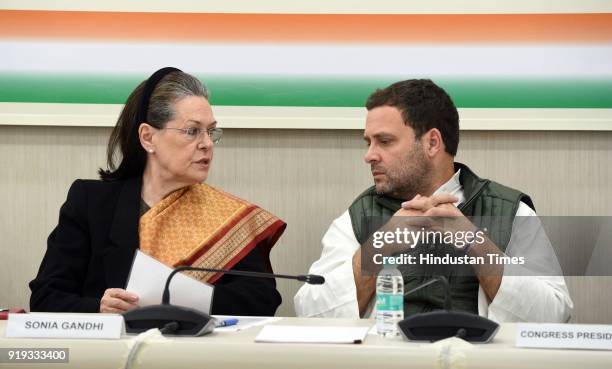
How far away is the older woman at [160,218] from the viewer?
8.77 feet

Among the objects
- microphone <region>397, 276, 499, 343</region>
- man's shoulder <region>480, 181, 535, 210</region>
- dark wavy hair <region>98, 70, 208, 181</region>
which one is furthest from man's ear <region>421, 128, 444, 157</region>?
microphone <region>397, 276, 499, 343</region>

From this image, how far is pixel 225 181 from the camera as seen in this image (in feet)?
10.5

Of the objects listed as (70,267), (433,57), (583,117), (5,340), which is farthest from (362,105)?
(5,340)

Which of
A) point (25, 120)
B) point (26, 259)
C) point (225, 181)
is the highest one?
point (25, 120)

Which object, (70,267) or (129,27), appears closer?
(70,267)

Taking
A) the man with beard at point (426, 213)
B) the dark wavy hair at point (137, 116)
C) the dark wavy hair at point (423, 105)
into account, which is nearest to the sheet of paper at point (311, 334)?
the man with beard at point (426, 213)

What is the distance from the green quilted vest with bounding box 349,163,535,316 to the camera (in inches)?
100

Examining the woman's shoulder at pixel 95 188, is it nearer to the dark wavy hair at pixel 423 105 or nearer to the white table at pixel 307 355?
the dark wavy hair at pixel 423 105

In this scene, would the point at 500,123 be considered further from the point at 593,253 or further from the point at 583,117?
the point at 593,253

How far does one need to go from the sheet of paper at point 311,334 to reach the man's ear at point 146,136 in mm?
1280

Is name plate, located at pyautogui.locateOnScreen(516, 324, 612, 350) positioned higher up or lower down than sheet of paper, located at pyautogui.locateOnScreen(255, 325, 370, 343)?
higher up

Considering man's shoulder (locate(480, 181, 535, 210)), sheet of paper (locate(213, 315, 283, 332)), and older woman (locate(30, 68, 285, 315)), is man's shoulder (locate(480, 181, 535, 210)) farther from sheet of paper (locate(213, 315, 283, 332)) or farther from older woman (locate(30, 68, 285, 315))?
sheet of paper (locate(213, 315, 283, 332))

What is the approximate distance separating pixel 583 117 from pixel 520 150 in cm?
26

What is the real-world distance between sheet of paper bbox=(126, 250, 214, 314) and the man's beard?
958 mm
